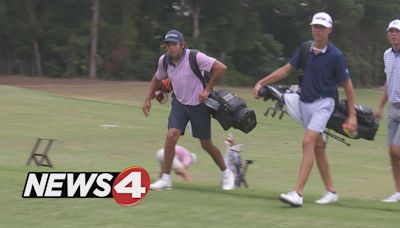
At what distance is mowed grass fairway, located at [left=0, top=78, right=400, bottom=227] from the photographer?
6.20 metres

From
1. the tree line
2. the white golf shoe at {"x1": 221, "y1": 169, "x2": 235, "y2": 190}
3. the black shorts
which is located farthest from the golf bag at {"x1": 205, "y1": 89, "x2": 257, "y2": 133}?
the tree line

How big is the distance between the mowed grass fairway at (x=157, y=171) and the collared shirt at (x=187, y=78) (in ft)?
3.22

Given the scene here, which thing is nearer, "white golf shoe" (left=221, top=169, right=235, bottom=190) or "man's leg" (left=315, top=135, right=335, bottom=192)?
"man's leg" (left=315, top=135, right=335, bottom=192)

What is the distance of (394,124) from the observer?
7.59 metres

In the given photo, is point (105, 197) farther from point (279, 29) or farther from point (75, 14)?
point (279, 29)

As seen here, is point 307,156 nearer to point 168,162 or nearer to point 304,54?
point 304,54

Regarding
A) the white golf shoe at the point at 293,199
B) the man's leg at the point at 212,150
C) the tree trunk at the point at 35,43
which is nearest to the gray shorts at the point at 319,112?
the white golf shoe at the point at 293,199

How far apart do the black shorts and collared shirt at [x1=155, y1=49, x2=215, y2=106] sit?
0.07 m

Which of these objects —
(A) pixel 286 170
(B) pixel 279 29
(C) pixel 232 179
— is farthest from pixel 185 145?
(B) pixel 279 29

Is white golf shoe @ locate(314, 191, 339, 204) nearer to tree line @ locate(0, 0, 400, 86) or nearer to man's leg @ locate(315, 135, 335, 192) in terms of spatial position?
man's leg @ locate(315, 135, 335, 192)

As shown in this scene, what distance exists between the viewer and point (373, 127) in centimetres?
725

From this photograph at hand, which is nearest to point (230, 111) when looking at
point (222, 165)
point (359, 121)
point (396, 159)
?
point (222, 165)

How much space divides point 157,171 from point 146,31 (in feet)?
125

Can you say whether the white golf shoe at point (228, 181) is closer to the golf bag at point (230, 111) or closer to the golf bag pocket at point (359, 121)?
the golf bag at point (230, 111)
